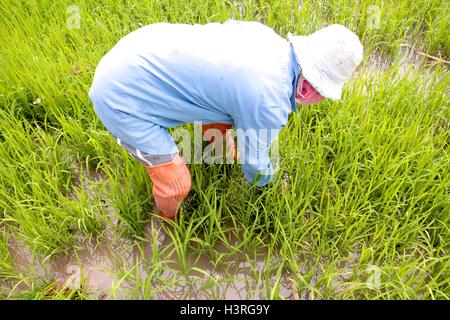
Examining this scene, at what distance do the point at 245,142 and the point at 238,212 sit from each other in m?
0.42

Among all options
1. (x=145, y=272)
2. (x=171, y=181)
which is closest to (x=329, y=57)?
(x=171, y=181)

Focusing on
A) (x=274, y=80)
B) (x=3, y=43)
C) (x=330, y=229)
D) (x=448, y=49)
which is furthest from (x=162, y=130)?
(x=448, y=49)

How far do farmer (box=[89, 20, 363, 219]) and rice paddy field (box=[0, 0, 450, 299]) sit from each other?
372mm

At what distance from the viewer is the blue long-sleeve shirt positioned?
121cm

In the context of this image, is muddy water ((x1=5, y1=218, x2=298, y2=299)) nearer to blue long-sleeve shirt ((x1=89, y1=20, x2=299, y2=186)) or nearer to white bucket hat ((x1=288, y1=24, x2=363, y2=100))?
blue long-sleeve shirt ((x1=89, y1=20, x2=299, y2=186))

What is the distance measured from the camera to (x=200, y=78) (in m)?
1.27

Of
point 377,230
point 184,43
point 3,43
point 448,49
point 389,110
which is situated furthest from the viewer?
point 448,49

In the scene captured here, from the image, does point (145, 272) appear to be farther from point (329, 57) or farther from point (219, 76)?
point (329, 57)

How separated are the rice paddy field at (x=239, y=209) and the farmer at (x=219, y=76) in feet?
1.22

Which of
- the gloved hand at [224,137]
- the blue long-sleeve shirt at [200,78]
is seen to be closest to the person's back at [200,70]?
the blue long-sleeve shirt at [200,78]

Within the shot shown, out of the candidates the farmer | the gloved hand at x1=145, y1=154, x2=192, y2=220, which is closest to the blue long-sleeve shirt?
the farmer

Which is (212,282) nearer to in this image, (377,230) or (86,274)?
(86,274)

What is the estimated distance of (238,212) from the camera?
5.41 feet

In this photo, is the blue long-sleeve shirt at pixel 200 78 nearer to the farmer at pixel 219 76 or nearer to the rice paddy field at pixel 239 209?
the farmer at pixel 219 76
